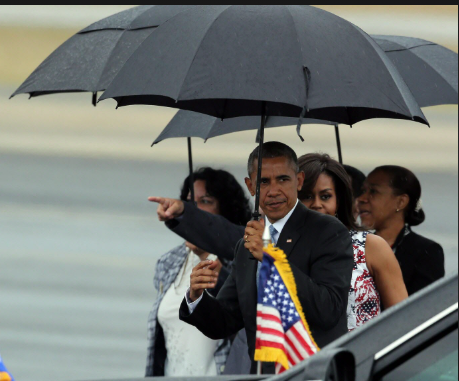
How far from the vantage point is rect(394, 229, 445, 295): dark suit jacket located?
468 cm

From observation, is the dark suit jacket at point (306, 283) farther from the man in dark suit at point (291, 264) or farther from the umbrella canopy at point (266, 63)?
the umbrella canopy at point (266, 63)

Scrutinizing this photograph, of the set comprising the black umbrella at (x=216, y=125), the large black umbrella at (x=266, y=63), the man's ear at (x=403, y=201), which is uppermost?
the large black umbrella at (x=266, y=63)

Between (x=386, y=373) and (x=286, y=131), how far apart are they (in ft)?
16.7

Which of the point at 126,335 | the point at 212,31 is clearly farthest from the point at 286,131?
the point at 212,31

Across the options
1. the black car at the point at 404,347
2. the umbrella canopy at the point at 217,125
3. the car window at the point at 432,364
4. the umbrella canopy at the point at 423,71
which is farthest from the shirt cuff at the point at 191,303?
the umbrella canopy at the point at 423,71

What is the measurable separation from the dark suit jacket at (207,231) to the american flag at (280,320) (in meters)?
→ 1.06

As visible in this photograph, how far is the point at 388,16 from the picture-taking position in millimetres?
7023

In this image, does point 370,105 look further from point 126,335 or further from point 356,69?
point 126,335

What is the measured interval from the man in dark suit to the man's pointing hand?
329mm

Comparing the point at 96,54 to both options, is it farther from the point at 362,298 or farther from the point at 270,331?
the point at 270,331

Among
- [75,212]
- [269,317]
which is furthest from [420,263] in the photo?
[75,212]

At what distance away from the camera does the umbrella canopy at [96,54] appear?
416 centimetres

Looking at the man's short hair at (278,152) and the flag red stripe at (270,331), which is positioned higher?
the man's short hair at (278,152)

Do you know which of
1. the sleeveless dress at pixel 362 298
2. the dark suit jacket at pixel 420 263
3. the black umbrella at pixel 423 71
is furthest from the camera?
the black umbrella at pixel 423 71
